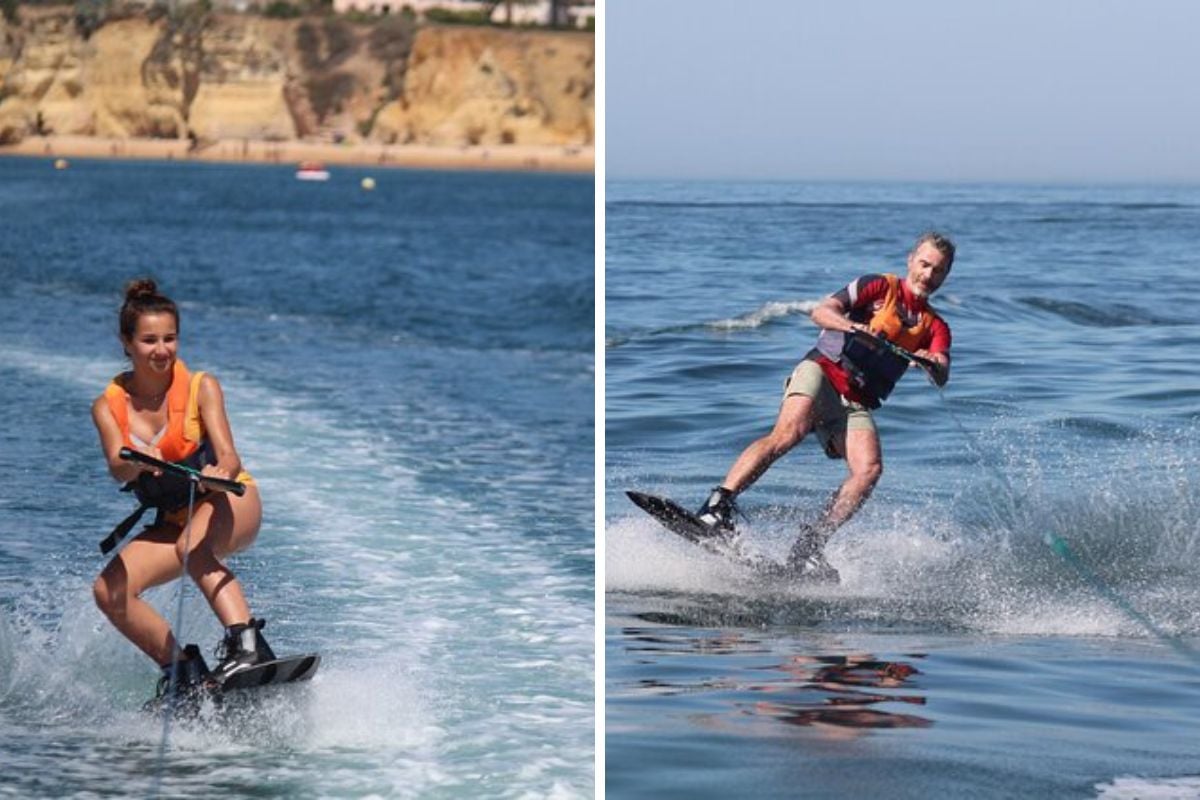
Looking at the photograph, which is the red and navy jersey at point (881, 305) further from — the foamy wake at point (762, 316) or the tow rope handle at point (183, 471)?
the foamy wake at point (762, 316)

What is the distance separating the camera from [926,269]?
6852 mm

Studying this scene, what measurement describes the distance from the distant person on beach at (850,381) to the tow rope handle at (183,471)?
1.98 m

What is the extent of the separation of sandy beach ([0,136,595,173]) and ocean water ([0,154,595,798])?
239 ft

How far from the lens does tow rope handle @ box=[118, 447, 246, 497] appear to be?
5316mm

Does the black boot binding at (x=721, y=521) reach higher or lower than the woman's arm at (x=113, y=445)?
lower

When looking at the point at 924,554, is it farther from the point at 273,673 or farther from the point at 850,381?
the point at 273,673

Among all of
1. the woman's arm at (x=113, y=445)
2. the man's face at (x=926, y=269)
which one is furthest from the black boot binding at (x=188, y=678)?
the man's face at (x=926, y=269)

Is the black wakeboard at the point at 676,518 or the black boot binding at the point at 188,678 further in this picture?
the black wakeboard at the point at 676,518

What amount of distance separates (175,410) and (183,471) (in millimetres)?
233

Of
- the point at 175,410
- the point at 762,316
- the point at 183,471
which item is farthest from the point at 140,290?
the point at 762,316

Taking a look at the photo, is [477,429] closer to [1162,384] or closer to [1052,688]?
[1162,384]

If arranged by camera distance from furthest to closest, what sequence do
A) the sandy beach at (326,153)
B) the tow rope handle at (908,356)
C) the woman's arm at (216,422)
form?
the sandy beach at (326,153) → the tow rope handle at (908,356) → the woman's arm at (216,422)

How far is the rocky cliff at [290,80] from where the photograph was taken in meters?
→ 93.5

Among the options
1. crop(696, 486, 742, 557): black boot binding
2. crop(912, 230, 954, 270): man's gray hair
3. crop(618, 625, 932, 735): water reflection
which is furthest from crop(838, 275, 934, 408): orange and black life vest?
crop(618, 625, 932, 735): water reflection
